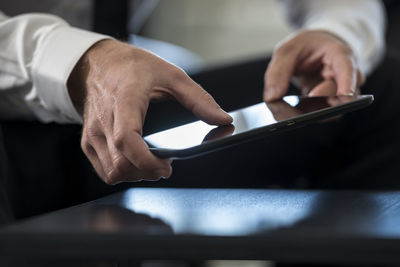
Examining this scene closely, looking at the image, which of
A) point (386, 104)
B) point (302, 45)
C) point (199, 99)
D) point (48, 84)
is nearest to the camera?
point (199, 99)

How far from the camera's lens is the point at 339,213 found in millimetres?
310

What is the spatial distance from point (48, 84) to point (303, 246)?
34 cm

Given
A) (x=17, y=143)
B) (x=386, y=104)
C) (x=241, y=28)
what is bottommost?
(x=241, y=28)

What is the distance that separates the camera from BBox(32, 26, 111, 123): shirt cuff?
47cm

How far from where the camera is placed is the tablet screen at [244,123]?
35 centimetres

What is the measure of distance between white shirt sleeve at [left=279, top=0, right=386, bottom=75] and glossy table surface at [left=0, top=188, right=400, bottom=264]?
1.55 feet

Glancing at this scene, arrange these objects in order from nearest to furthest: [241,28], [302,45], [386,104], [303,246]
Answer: [303,246], [302,45], [386,104], [241,28]

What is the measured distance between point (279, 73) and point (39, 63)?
26 cm

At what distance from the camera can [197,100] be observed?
0.40m

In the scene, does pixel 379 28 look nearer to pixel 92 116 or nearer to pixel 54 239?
pixel 92 116

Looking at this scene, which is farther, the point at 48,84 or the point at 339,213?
the point at 48,84

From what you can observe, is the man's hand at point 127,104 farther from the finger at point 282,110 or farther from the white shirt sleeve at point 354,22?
the white shirt sleeve at point 354,22

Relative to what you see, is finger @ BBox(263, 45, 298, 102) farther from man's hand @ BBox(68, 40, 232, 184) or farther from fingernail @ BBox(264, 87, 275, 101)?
man's hand @ BBox(68, 40, 232, 184)

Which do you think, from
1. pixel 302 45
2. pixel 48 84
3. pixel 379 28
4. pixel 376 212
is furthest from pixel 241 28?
pixel 376 212
